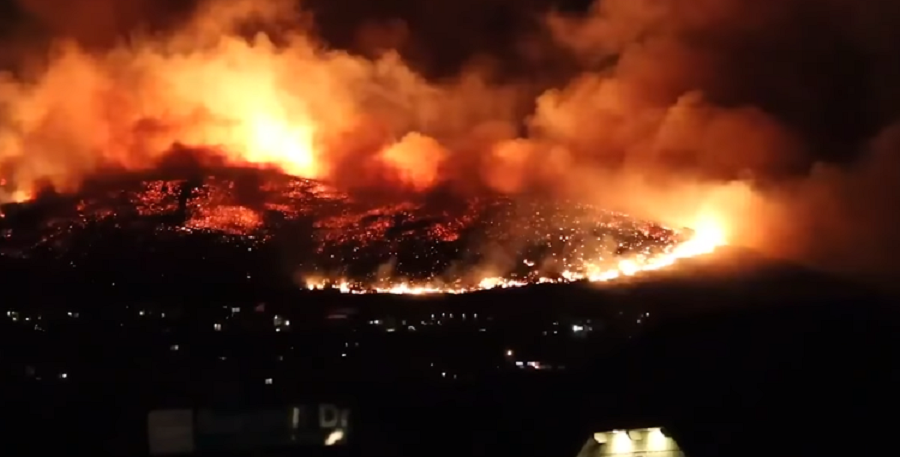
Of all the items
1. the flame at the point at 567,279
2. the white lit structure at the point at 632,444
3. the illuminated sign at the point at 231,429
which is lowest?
the white lit structure at the point at 632,444

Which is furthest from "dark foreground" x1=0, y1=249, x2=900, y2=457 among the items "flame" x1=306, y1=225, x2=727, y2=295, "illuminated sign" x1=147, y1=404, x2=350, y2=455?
"flame" x1=306, y1=225, x2=727, y2=295

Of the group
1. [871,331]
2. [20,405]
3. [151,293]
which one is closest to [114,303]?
[151,293]

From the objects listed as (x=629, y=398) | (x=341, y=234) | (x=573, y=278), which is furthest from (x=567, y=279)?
(x=629, y=398)

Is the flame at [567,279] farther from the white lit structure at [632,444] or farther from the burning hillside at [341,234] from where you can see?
the white lit structure at [632,444]

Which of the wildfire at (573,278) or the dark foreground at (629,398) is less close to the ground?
the wildfire at (573,278)

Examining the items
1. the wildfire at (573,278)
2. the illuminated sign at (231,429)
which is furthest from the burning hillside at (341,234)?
the illuminated sign at (231,429)

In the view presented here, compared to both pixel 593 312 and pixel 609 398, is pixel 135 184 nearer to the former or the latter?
pixel 593 312

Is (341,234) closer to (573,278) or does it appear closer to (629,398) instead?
(573,278)
